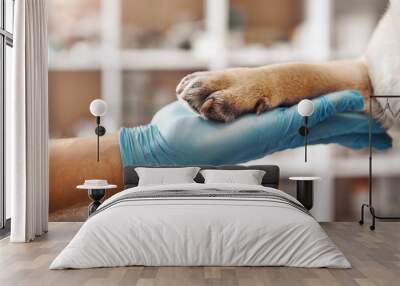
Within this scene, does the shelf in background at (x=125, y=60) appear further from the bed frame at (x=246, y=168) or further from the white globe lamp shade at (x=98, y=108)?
the bed frame at (x=246, y=168)

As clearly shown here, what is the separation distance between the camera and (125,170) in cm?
737

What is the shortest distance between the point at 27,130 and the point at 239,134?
2.53 metres

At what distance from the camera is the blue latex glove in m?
7.48

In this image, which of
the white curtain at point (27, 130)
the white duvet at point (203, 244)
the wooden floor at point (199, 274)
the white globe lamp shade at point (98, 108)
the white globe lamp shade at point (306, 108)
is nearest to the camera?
the wooden floor at point (199, 274)

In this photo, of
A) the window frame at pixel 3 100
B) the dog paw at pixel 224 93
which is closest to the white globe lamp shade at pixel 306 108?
the dog paw at pixel 224 93

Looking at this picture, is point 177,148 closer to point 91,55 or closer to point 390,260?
point 91,55

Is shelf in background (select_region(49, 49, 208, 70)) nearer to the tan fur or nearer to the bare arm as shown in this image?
the tan fur

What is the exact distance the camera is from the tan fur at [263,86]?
746 centimetres

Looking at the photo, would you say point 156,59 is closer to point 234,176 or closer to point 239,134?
point 239,134

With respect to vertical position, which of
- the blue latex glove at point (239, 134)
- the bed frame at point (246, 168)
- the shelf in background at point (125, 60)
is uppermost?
the shelf in background at point (125, 60)

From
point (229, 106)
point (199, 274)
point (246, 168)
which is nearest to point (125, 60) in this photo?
point (229, 106)

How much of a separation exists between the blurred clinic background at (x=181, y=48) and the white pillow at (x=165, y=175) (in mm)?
788

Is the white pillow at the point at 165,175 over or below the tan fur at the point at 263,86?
below

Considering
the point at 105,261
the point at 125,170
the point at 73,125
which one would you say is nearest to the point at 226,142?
the point at 125,170
